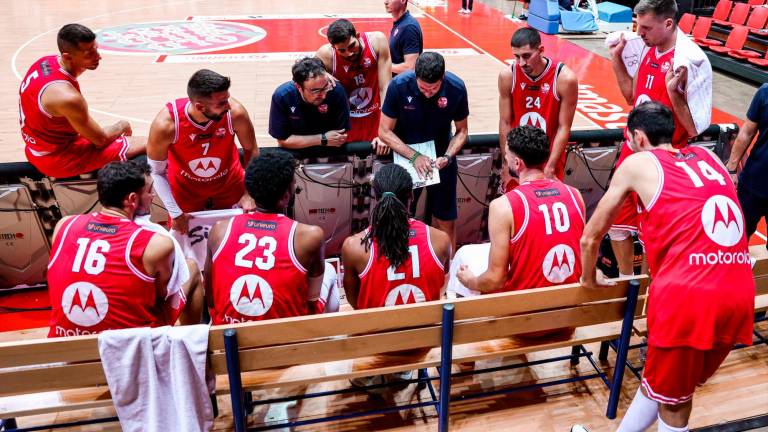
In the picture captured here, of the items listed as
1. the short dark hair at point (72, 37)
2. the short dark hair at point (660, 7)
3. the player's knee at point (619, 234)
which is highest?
the short dark hair at point (660, 7)

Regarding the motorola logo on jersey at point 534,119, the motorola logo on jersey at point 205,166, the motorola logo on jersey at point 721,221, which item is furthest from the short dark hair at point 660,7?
the motorola logo on jersey at point 205,166

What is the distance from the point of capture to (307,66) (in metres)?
3.88

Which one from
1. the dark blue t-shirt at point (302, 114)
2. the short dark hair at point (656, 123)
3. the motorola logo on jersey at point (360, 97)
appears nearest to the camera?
the short dark hair at point (656, 123)

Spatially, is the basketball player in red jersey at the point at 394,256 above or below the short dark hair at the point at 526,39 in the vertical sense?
below

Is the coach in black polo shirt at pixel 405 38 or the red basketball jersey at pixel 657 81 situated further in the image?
the coach in black polo shirt at pixel 405 38

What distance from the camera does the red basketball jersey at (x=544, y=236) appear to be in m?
2.73

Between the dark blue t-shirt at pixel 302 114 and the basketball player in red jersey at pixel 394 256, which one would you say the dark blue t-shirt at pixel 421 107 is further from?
the basketball player in red jersey at pixel 394 256

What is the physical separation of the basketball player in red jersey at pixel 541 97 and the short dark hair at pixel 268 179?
6.53 ft

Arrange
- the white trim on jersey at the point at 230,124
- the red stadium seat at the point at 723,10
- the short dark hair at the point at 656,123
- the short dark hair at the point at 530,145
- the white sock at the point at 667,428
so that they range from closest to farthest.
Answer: the white sock at the point at 667,428 → the short dark hair at the point at 656,123 → the short dark hair at the point at 530,145 → the white trim on jersey at the point at 230,124 → the red stadium seat at the point at 723,10

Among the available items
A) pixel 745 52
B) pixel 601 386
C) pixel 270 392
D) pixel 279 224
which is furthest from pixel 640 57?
pixel 745 52

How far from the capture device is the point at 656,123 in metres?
2.53

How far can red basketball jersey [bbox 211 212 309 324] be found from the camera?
8.50 feet

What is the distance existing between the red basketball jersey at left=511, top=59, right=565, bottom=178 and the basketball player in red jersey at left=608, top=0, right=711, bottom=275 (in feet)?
1.57

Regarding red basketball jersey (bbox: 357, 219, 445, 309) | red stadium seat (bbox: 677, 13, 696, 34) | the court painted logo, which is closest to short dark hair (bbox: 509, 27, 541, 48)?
red basketball jersey (bbox: 357, 219, 445, 309)
